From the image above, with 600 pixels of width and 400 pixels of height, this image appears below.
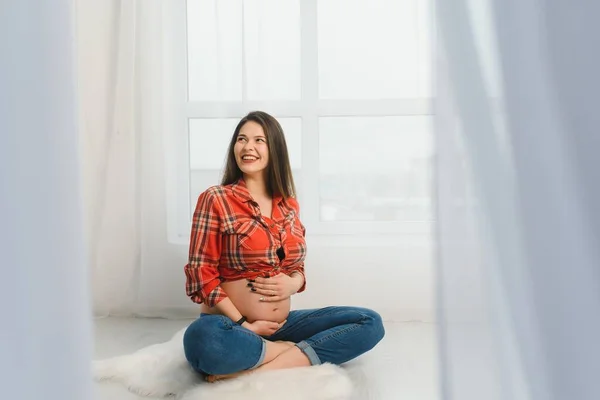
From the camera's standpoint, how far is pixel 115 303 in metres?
2.64

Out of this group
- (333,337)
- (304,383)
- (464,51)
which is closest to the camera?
(464,51)

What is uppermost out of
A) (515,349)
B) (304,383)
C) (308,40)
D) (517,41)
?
(308,40)

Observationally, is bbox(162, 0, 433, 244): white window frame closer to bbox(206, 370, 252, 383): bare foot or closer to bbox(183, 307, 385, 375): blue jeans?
bbox(183, 307, 385, 375): blue jeans

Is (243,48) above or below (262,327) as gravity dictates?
A: above

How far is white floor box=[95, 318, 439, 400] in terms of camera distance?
5.52ft

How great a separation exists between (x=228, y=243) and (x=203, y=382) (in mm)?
411

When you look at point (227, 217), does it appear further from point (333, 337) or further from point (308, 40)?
point (308, 40)

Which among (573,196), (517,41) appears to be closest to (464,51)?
(517,41)

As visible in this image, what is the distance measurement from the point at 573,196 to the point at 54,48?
0.49 metres

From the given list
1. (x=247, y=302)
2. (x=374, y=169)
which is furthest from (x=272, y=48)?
(x=247, y=302)

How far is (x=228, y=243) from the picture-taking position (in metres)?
1.88

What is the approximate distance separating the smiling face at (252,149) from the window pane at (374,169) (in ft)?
2.43

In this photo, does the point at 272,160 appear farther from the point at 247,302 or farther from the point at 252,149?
the point at 247,302

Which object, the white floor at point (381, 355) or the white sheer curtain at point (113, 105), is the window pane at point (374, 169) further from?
the white sheer curtain at point (113, 105)
